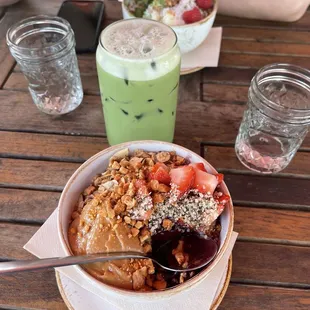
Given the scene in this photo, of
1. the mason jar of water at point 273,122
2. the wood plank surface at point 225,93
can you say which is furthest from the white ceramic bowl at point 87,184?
the wood plank surface at point 225,93

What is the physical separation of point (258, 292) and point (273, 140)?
38cm

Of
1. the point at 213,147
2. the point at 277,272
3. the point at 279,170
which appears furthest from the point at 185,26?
the point at 277,272

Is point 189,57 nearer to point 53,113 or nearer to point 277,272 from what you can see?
point 53,113

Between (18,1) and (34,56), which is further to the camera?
(18,1)

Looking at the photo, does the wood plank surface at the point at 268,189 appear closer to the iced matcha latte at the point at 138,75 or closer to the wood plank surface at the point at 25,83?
the iced matcha latte at the point at 138,75

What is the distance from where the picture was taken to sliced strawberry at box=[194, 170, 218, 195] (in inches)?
24.7

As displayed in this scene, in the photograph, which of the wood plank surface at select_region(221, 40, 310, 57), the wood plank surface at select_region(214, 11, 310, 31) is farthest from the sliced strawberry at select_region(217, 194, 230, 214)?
the wood plank surface at select_region(214, 11, 310, 31)

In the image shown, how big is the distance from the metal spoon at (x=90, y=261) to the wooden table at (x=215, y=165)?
0.36 ft

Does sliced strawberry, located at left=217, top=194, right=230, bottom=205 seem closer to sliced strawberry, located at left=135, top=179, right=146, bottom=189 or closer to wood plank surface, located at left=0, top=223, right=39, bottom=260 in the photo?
sliced strawberry, located at left=135, top=179, right=146, bottom=189

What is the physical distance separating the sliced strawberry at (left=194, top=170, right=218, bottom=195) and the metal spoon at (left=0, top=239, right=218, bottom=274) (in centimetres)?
8

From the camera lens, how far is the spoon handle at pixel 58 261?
518 millimetres

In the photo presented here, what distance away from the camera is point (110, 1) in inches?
51.1

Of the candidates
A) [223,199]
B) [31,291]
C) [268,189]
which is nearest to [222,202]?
[223,199]

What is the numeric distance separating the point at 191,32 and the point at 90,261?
26.3 inches
